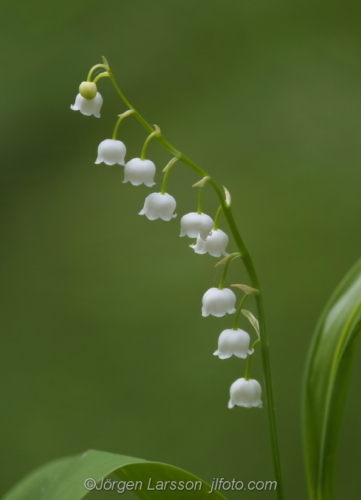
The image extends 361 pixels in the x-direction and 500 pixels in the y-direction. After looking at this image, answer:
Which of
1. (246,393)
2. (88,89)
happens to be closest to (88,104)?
(88,89)

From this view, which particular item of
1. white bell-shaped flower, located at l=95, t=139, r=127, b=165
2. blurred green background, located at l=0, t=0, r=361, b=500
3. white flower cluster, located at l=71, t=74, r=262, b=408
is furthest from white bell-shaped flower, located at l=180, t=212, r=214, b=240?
blurred green background, located at l=0, t=0, r=361, b=500

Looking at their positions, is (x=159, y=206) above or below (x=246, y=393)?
above

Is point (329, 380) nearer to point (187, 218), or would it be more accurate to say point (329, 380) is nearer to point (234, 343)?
point (234, 343)

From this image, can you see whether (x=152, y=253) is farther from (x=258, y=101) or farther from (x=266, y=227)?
(x=258, y=101)

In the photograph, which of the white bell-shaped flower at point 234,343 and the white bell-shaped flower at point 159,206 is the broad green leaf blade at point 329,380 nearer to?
the white bell-shaped flower at point 234,343

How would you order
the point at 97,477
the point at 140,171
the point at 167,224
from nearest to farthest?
the point at 97,477 → the point at 140,171 → the point at 167,224

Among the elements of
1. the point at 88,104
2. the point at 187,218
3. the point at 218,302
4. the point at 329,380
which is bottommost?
the point at 329,380

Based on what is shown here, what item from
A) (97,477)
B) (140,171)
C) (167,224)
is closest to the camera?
(97,477)
